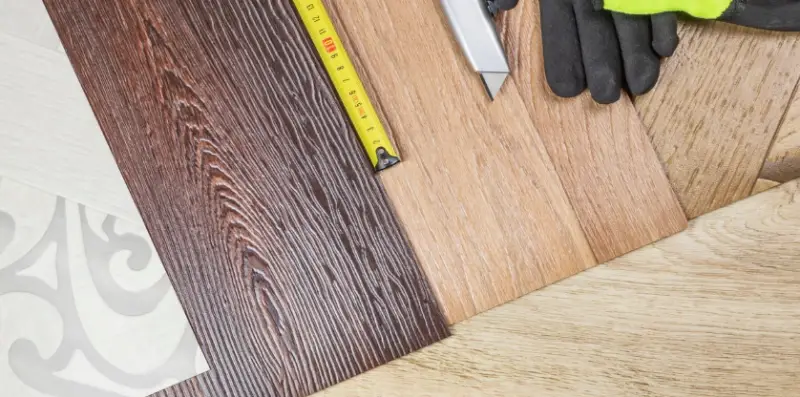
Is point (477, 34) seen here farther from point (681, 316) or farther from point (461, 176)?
point (681, 316)

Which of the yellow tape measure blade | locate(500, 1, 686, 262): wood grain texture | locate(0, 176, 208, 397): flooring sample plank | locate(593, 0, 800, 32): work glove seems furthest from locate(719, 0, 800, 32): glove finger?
locate(0, 176, 208, 397): flooring sample plank

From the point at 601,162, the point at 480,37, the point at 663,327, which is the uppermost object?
the point at 480,37

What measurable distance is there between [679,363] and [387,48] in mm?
342

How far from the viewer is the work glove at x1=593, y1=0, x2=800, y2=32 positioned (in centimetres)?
47

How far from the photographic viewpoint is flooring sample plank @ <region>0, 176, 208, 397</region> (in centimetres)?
55

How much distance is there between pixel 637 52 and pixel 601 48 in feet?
0.09

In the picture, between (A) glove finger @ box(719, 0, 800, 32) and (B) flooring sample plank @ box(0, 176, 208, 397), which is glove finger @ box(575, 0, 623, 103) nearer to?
(A) glove finger @ box(719, 0, 800, 32)

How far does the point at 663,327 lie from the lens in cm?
50

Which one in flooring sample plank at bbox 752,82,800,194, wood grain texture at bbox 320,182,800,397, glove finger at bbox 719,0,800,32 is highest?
glove finger at bbox 719,0,800,32

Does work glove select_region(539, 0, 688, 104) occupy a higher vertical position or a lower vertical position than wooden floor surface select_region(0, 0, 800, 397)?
higher

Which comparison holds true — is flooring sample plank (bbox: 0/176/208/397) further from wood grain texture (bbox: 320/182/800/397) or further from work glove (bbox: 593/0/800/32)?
work glove (bbox: 593/0/800/32)

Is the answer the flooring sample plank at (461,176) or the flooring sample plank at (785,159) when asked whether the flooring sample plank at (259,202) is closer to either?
the flooring sample plank at (461,176)

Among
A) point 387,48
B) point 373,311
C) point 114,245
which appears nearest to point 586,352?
point 373,311

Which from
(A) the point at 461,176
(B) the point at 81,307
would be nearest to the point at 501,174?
(A) the point at 461,176
